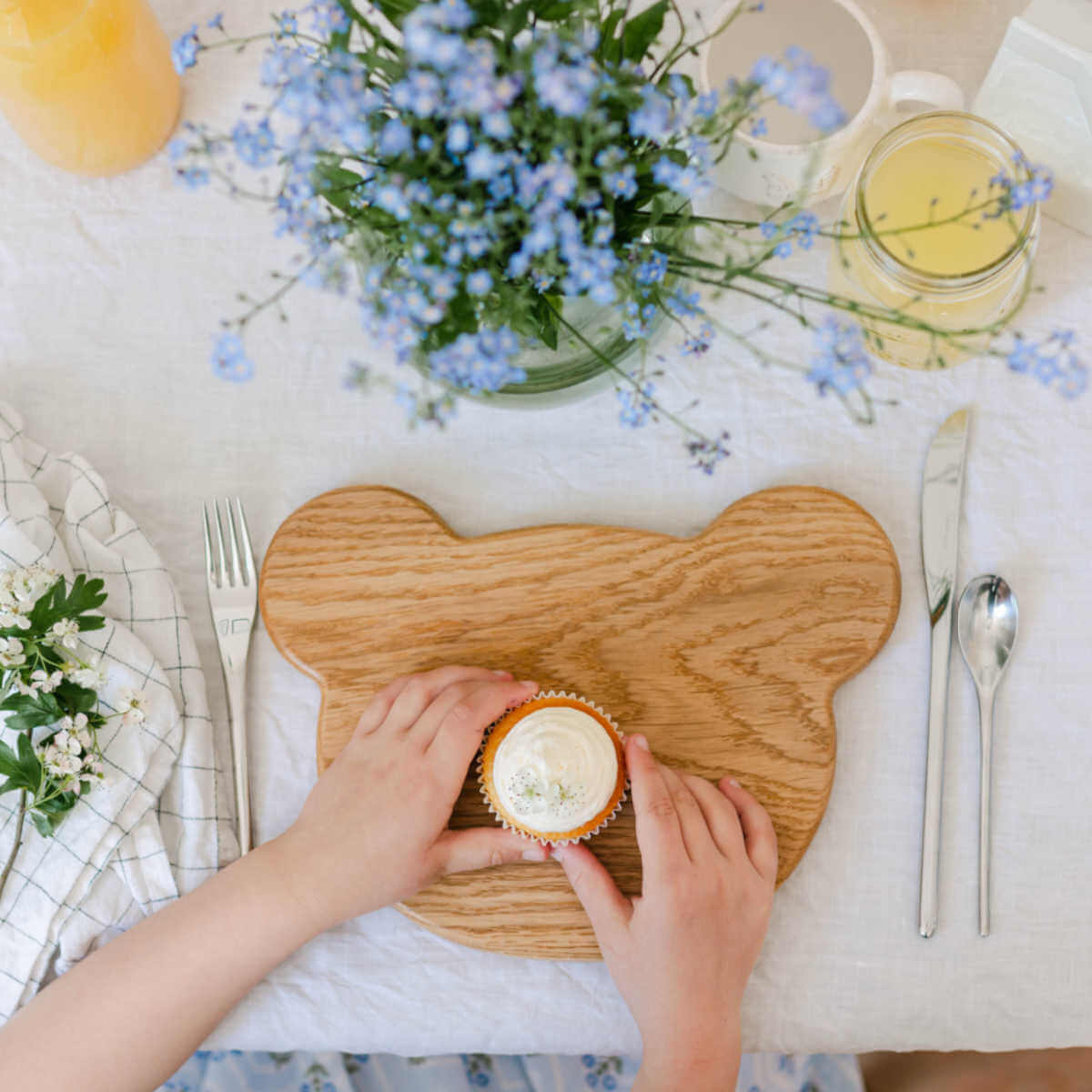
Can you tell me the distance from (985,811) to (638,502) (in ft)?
1.13

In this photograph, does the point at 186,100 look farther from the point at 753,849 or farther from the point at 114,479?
the point at 753,849

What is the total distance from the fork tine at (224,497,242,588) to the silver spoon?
1.86 ft

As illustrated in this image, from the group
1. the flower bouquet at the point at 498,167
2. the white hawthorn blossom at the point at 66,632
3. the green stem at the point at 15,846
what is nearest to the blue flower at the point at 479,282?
the flower bouquet at the point at 498,167

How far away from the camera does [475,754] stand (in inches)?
29.3

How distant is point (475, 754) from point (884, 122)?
57cm

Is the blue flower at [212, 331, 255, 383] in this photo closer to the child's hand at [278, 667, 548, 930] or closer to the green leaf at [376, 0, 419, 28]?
the green leaf at [376, 0, 419, 28]

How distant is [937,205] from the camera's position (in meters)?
0.69

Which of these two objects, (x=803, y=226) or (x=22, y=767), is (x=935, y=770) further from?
(x=22, y=767)

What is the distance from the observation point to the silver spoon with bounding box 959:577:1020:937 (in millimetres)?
729

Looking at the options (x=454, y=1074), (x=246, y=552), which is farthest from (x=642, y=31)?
(x=454, y=1074)

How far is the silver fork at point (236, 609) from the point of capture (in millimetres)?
762

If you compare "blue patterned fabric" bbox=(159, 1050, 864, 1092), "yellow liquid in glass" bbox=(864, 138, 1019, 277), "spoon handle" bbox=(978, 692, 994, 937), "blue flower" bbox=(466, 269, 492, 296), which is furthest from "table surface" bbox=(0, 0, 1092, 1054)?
"blue flower" bbox=(466, 269, 492, 296)

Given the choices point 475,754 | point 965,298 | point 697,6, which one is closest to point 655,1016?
point 475,754

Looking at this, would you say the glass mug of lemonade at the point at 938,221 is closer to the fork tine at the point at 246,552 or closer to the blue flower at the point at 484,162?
the blue flower at the point at 484,162
